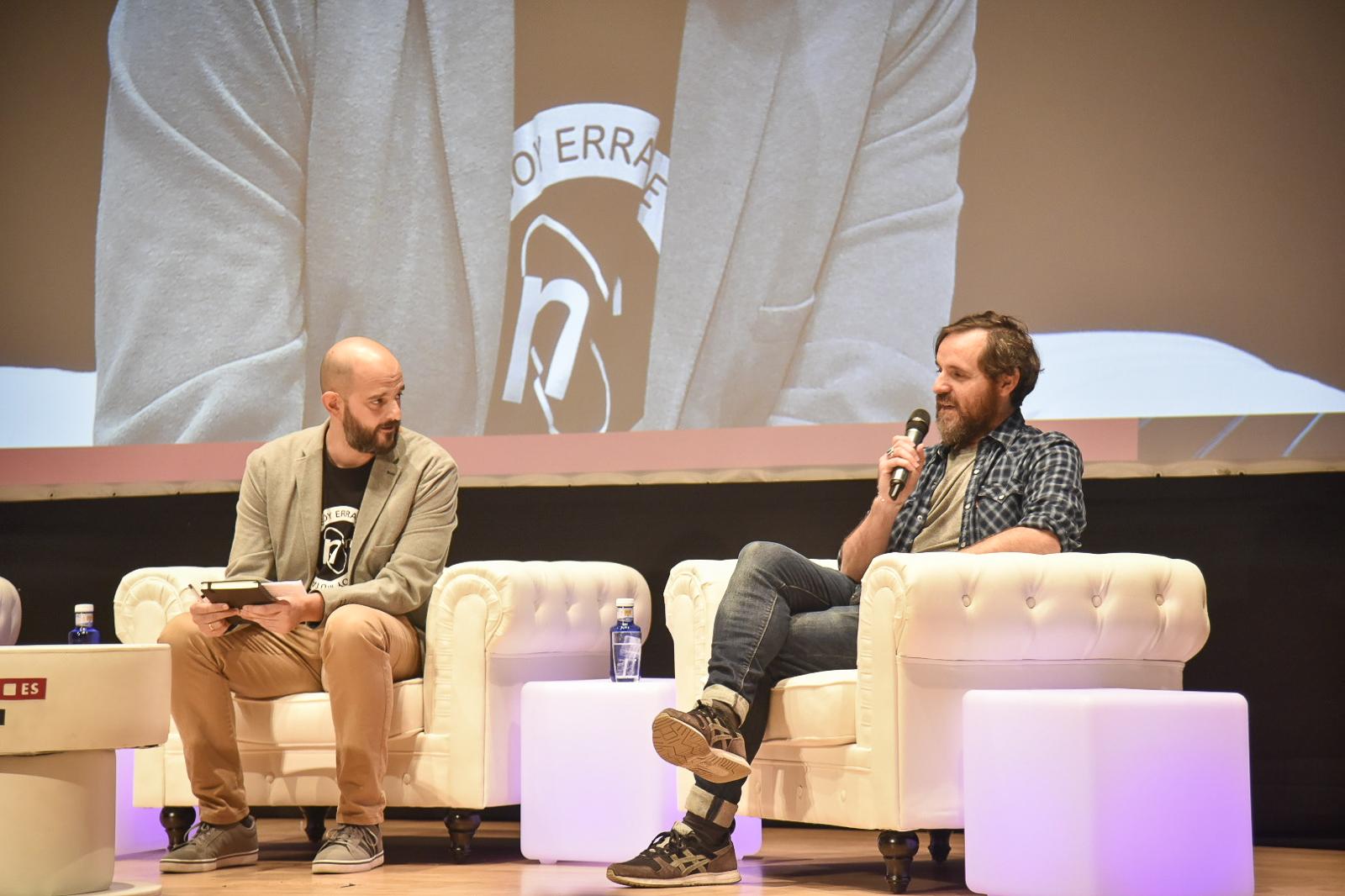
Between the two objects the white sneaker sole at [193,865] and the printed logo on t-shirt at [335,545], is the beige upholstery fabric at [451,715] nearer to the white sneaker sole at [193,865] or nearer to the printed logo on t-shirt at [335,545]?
the white sneaker sole at [193,865]

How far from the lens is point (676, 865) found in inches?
118

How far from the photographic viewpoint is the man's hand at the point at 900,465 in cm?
338

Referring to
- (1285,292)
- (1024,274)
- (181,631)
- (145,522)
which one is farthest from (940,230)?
(145,522)

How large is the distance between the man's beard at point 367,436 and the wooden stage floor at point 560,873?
1.03 meters

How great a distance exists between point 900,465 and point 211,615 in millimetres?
1630

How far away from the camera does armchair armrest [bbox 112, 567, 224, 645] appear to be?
3.95 meters

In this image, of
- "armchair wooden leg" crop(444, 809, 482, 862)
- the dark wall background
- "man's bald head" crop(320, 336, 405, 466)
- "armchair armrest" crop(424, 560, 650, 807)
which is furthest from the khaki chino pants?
the dark wall background

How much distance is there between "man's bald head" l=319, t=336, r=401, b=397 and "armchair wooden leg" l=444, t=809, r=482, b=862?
1097mm

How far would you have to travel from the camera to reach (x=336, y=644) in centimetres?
347

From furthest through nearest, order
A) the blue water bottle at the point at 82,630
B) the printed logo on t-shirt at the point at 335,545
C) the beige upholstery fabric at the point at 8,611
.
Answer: the beige upholstery fabric at the point at 8,611, the blue water bottle at the point at 82,630, the printed logo on t-shirt at the point at 335,545

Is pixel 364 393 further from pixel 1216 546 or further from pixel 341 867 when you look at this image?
pixel 1216 546

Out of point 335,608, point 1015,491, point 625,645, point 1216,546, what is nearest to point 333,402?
point 335,608

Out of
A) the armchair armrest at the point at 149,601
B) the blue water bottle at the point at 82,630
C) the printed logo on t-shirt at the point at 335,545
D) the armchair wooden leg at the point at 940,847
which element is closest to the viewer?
the armchair wooden leg at the point at 940,847

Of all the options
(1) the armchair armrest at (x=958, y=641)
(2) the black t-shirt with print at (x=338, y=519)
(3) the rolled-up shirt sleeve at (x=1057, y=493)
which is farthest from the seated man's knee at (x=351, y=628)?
(3) the rolled-up shirt sleeve at (x=1057, y=493)
